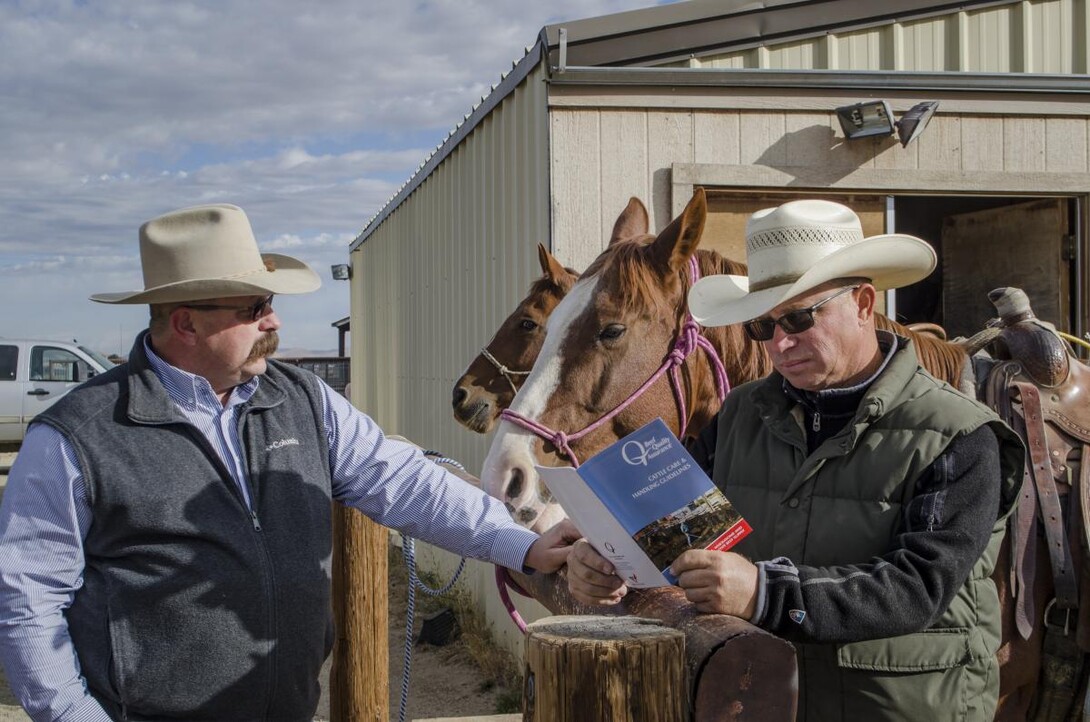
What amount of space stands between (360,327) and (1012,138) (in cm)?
921

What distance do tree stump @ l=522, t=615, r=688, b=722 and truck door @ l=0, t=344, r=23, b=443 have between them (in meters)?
17.0

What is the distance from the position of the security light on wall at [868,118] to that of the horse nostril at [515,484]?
2.97m

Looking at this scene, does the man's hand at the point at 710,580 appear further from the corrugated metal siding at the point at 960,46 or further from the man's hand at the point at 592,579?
the corrugated metal siding at the point at 960,46

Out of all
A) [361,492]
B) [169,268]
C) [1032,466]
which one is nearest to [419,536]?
[361,492]

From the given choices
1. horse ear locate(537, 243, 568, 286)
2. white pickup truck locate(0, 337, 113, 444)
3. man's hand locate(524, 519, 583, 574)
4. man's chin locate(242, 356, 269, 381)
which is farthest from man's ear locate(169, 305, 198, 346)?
white pickup truck locate(0, 337, 113, 444)

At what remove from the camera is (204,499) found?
1.90m

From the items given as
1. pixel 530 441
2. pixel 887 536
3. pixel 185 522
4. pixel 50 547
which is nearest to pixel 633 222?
pixel 530 441

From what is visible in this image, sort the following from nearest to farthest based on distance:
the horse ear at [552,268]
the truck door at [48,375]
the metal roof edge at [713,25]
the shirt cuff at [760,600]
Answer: the shirt cuff at [760,600] < the horse ear at [552,268] < the metal roof edge at [713,25] < the truck door at [48,375]

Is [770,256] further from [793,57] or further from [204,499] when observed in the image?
[793,57]

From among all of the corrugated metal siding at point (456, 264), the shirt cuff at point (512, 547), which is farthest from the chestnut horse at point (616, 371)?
A: the corrugated metal siding at point (456, 264)

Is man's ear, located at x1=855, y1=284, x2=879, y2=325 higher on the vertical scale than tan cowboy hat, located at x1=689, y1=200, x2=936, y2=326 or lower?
lower

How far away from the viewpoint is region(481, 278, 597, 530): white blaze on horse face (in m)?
2.81

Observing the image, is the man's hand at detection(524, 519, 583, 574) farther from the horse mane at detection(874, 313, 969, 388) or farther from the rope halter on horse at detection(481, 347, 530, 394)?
the rope halter on horse at detection(481, 347, 530, 394)

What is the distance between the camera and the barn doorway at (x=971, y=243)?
4.90m
